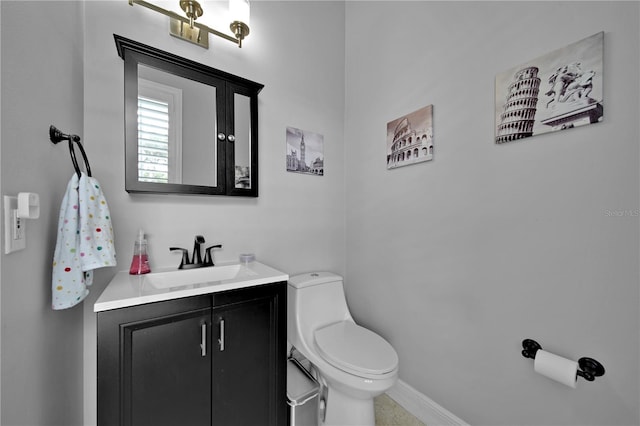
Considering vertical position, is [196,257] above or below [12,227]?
below

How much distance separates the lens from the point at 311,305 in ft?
4.89

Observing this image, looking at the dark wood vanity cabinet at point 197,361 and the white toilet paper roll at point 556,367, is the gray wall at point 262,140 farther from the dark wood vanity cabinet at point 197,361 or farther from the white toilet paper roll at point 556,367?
the white toilet paper roll at point 556,367

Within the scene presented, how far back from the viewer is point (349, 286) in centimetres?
191

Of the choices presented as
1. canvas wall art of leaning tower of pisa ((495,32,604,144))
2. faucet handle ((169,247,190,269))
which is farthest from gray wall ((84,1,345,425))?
canvas wall art of leaning tower of pisa ((495,32,604,144))

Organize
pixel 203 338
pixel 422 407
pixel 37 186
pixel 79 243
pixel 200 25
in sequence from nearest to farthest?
pixel 37 186 < pixel 79 243 < pixel 203 338 < pixel 200 25 < pixel 422 407

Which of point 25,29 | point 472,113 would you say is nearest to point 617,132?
point 472,113

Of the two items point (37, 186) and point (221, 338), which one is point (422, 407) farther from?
point (37, 186)

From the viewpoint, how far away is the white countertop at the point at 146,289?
2.68 feet

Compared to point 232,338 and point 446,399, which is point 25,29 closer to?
point 232,338

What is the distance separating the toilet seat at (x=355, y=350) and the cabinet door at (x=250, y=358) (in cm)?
25

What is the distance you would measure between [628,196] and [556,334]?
0.54 m

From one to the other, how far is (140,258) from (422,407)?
65.4 inches

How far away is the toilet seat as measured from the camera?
3.64ft

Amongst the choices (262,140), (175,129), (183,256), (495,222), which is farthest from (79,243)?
(495,222)
